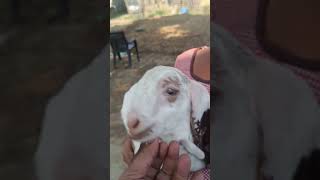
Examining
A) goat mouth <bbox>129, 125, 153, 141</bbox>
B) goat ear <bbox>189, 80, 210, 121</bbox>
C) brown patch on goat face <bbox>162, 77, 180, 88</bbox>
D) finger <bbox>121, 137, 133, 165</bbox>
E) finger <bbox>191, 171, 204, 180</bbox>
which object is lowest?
finger <bbox>191, 171, 204, 180</bbox>

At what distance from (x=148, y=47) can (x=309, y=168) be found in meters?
0.92

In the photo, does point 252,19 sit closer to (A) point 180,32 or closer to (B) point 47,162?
(A) point 180,32

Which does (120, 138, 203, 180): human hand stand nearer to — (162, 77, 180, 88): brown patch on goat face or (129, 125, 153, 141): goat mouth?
(129, 125, 153, 141): goat mouth

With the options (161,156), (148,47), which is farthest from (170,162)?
(148,47)

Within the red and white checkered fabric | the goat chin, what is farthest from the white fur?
the goat chin

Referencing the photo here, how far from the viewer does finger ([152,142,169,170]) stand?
418 cm

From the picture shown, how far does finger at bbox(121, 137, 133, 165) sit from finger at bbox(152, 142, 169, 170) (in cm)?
11

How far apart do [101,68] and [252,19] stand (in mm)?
715

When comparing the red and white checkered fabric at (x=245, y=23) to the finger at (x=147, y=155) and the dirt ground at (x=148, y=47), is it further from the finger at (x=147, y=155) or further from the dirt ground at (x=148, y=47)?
the finger at (x=147, y=155)

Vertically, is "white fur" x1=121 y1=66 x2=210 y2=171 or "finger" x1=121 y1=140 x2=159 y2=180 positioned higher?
"white fur" x1=121 y1=66 x2=210 y2=171

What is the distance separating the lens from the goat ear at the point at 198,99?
13.7 ft

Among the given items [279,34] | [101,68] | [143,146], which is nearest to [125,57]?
[101,68]

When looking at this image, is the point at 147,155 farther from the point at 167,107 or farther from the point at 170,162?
the point at 167,107

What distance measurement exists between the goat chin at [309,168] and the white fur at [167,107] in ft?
1.49
